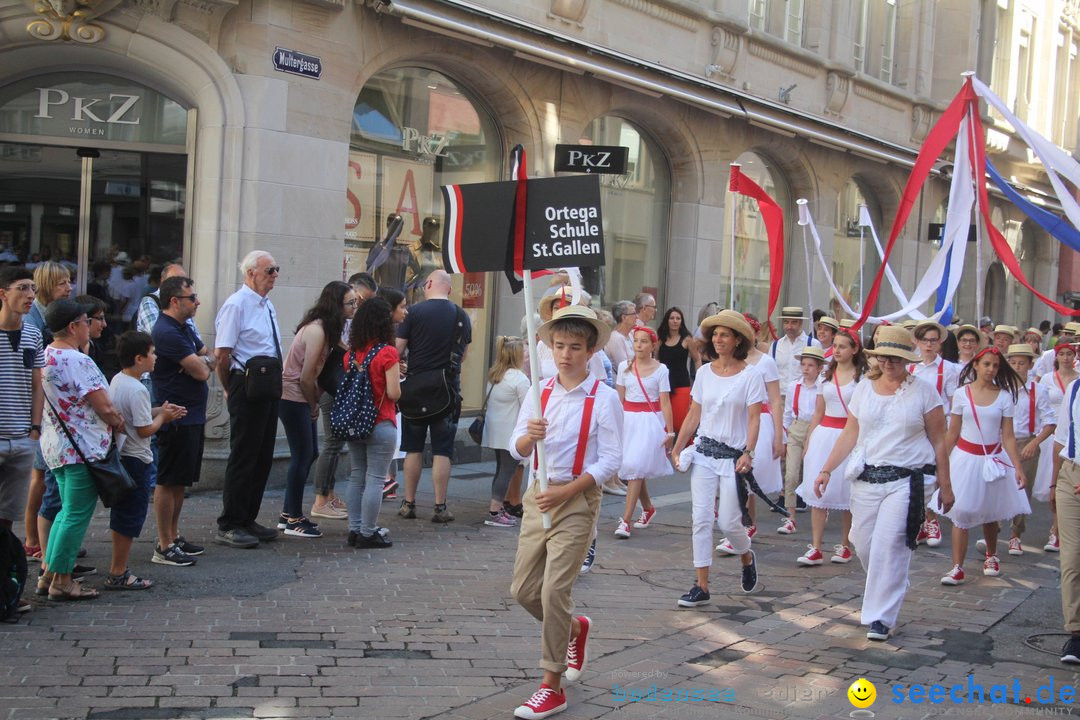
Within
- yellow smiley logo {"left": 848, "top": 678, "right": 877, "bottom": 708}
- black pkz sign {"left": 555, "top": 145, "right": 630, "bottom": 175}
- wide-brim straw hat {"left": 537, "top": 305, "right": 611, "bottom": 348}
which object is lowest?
yellow smiley logo {"left": 848, "top": 678, "right": 877, "bottom": 708}

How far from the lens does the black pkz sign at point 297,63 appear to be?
35.7ft

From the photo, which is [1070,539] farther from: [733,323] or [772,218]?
[772,218]

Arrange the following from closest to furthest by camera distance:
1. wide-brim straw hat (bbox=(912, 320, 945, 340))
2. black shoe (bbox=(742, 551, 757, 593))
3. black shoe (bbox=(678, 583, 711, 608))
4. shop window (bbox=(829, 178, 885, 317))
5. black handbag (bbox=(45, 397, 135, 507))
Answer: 1. black handbag (bbox=(45, 397, 135, 507))
2. black shoe (bbox=(678, 583, 711, 608))
3. black shoe (bbox=(742, 551, 757, 593))
4. wide-brim straw hat (bbox=(912, 320, 945, 340))
5. shop window (bbox=(829, 178, 885, 317))

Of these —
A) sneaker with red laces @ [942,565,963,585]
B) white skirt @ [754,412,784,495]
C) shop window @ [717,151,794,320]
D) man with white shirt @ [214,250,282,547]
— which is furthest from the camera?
shop window @ [717,151,794,320]

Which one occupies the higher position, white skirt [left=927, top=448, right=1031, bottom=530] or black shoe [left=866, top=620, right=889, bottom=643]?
white skirt [left=927, top=448, right=1031, bottom=530]

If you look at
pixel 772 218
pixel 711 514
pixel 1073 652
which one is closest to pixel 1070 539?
pixel 1073 652

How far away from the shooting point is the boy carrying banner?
5246 millimetres

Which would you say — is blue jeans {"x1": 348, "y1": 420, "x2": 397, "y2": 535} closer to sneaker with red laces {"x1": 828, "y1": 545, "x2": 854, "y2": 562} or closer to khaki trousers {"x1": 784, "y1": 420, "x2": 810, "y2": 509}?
sneaker with red laces {"x1": 828, "y1": 545, "x2": 854, "y2": 562}

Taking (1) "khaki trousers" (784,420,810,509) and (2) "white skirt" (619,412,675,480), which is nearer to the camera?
(2) "white skirt" (619,412,675,480)

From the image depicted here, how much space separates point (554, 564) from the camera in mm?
5266

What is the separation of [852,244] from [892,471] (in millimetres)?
16201

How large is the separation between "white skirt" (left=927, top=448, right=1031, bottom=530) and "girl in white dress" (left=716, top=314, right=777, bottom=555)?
132cm

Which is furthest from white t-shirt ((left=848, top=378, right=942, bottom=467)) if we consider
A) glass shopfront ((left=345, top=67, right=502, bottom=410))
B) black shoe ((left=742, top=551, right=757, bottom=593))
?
glass shopfront ((left=345, top=67, right=502, bottom=410))

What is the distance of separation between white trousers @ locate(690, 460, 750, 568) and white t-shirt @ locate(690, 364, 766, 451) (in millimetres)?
184
